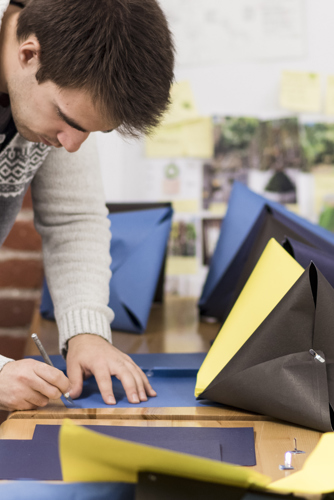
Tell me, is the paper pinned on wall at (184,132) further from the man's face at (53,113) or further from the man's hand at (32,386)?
the man's hand at (32,386)

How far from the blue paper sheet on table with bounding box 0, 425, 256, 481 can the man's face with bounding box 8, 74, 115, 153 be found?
329 millimetres

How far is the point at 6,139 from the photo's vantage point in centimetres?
77

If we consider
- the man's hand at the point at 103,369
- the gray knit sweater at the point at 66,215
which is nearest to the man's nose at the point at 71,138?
the gray knit sweater at the point at 66,215

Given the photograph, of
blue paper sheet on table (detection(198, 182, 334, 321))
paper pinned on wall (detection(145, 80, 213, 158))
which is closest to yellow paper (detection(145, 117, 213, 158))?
paper pinned on wall (detection(145, 80, 213, 158))

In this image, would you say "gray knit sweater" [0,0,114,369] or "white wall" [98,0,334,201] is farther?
"white wall" [98,0,334,201]

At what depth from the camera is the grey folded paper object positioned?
550 mm

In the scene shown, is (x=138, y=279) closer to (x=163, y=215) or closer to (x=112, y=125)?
(x=163, y=215)

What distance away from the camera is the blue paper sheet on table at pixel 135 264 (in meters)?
0.96

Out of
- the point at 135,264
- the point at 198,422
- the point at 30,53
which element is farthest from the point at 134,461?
the point at 135,264

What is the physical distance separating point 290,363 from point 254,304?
0.38ft

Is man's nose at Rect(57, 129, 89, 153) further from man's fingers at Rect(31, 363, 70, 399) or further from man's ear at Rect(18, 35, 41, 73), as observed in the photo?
man's fingers at Rect(31, 363, 70, 399)

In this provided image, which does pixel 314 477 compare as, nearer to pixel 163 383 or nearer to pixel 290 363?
pixel 290 363

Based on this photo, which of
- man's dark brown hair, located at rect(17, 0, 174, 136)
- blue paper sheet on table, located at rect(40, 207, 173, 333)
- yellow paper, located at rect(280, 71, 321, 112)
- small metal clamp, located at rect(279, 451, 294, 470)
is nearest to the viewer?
small metal clamp, located at rect(279, 451, 294, 470)

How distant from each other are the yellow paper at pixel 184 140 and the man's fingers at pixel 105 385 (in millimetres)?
683
